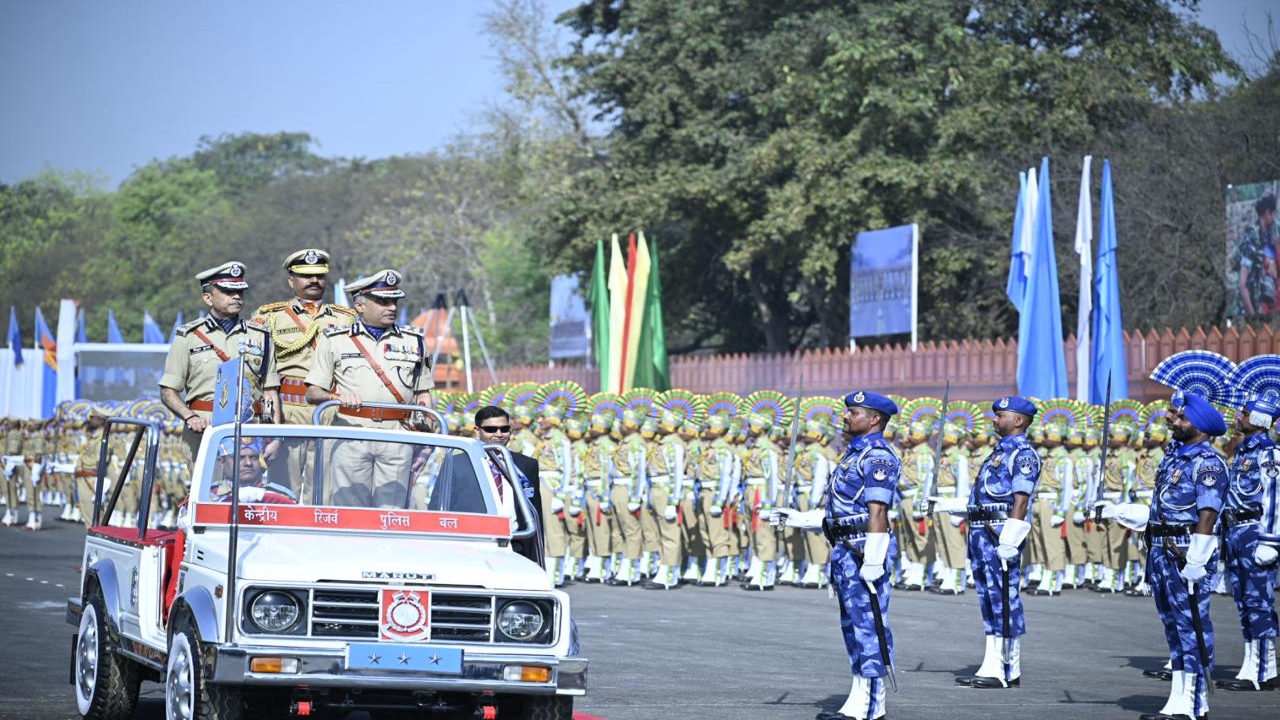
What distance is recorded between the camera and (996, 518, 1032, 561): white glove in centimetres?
1223

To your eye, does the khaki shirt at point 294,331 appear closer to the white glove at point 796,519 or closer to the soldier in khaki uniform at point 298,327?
the soldier in khaki uniform at point 298,327

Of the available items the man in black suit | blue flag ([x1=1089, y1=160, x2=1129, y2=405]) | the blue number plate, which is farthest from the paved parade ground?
blue flag ([x1=1089, y1=160, x2=1129, y2=405])

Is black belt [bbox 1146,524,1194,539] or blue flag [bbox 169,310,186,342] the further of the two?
black belt [bbox 1146,524,1194,539]

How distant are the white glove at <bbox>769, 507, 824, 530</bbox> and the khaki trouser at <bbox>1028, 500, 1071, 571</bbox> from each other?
11778 millimetres

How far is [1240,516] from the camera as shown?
44.1 ft

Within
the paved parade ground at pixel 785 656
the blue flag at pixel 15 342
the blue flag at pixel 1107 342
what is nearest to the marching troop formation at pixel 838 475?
the paved parade ground at pixel 785 656

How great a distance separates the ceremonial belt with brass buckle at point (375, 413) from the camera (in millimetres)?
10594

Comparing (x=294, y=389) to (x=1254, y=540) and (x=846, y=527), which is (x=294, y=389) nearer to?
(x=846, y=527)

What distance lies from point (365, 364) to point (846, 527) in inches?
118

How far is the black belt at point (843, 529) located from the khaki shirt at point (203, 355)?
11.2 feet

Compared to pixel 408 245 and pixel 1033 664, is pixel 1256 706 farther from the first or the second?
pixel 408 245

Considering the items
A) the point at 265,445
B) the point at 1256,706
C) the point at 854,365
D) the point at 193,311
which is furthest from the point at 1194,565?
the point at 193,311

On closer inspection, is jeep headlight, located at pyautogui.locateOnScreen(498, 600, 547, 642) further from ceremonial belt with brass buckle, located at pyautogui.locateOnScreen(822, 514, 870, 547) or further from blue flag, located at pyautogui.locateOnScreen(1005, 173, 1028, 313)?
blue flag, located at pyautogui.locateOnScreen(1005, 173, 1028, 313)

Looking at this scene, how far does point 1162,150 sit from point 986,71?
3.65 metres
